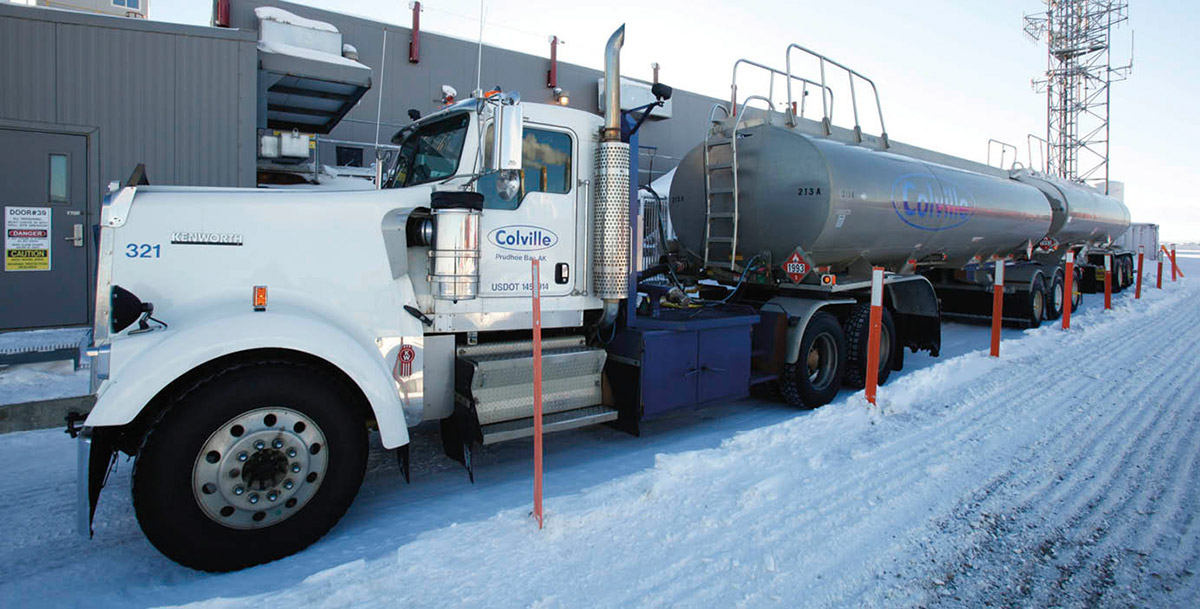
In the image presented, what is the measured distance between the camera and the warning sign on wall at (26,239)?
801 cm

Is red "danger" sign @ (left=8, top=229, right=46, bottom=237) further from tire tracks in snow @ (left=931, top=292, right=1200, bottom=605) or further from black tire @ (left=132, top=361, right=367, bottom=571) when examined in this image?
tire tracks in snow @ (left=931, top=292, right=1200, bottom=605)

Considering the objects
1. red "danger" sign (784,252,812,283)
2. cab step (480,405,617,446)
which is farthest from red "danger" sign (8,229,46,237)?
red "danger" sign (784,252,812,283)

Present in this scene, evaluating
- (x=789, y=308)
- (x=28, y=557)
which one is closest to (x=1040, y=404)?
(x=789, y=308)

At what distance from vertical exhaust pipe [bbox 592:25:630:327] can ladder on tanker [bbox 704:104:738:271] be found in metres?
2.43

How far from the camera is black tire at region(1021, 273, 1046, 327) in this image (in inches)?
525

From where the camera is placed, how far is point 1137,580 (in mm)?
3443

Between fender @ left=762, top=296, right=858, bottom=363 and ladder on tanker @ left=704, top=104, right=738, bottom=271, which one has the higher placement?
ladder on tanker @ left=704, top=104, right=738, bottom=271

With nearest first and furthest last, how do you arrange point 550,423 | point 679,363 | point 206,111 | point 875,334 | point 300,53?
point 550,423
point 679,363
point 875,334
point 206,111
point 300,53

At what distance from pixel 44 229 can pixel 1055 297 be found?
58.5ft

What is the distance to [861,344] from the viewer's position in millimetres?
7793

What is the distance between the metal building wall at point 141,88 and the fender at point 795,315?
7.09 m

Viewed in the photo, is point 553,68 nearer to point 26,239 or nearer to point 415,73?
point 415,73

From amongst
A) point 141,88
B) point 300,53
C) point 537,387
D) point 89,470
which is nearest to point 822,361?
point 537,387

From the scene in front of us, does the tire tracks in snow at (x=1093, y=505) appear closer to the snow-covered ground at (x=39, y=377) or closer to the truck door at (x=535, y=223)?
the truck door at (x=535, y=223)
